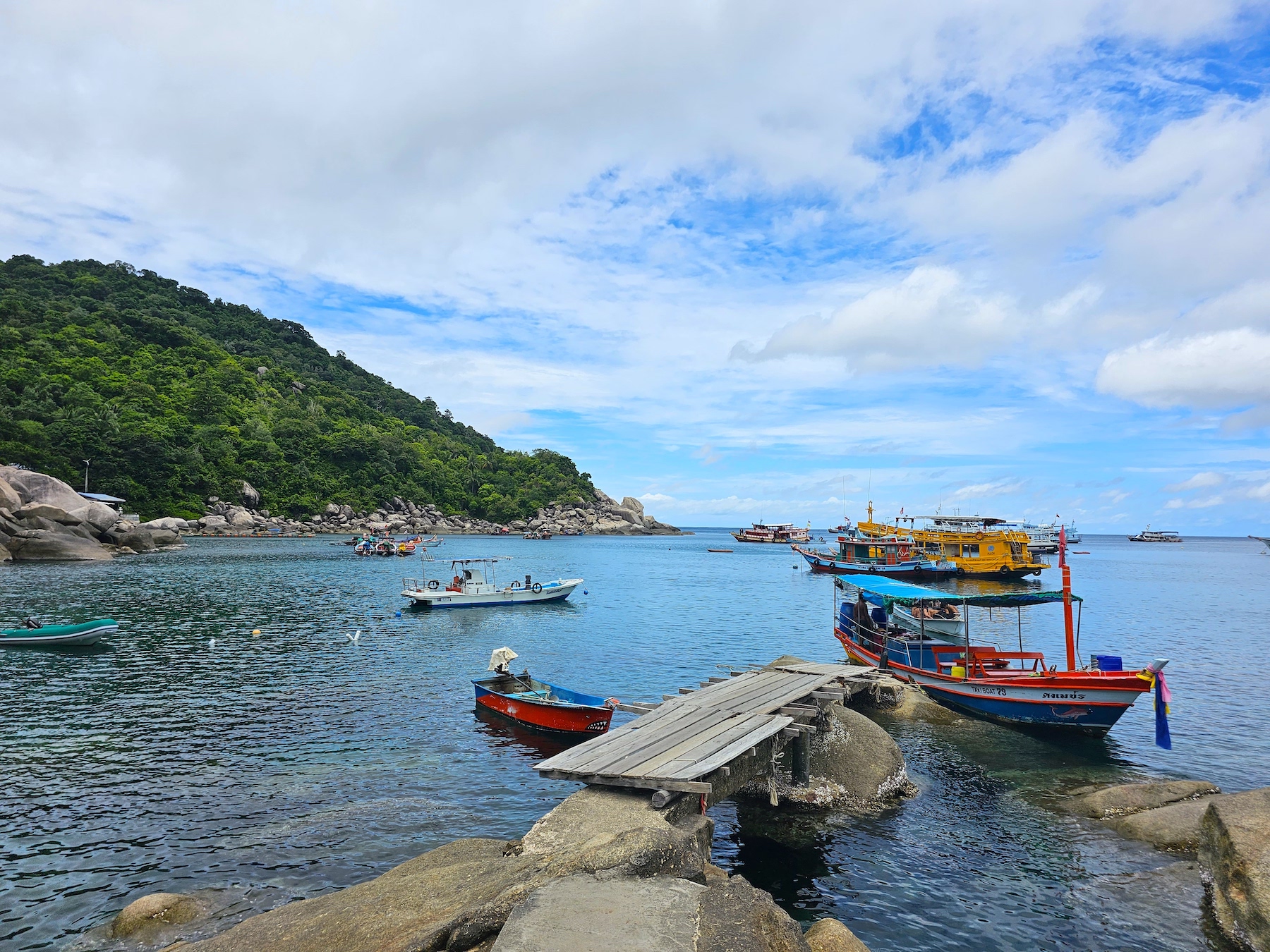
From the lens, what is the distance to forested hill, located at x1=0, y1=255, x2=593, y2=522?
9800 cm

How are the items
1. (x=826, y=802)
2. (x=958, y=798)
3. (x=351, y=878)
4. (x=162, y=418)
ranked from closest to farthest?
(x=351, y=878) → (x=826, y=802) → (x=958, y=798) → (x=162, y=418)

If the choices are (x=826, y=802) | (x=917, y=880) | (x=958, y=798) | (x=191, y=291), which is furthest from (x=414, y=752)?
(x=191, y=291)

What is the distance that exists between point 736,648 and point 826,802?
21.6 m

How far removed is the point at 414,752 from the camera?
1898cm

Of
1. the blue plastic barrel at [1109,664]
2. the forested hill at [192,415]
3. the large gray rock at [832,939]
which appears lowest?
the large gray rock at [832,939]

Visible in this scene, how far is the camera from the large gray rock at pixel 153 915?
402 inches

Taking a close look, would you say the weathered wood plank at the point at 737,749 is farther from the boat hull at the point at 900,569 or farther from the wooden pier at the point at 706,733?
the boat hull at the point at 900,569

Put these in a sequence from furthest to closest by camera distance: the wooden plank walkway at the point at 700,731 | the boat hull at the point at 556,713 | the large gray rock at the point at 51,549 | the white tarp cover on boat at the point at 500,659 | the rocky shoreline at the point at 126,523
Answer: the rocky shoreline at the point at 126,523
the large gray rock at the point at 51,549
the white tarp cover on boat at the point at 500,659
the boat hull at the point at 556,713
the wooden plank walkway at the point at 700,731

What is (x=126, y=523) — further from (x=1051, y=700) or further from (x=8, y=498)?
(x=1051, y=700)

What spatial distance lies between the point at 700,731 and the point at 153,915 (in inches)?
387

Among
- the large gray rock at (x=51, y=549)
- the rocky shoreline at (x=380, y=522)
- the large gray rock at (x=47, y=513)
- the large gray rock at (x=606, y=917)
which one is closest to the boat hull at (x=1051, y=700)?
the large gray rock at (x=606, y=917)

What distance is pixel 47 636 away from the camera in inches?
1190

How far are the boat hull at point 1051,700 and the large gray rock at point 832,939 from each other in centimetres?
1581

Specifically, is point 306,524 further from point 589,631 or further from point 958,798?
point 958,798
